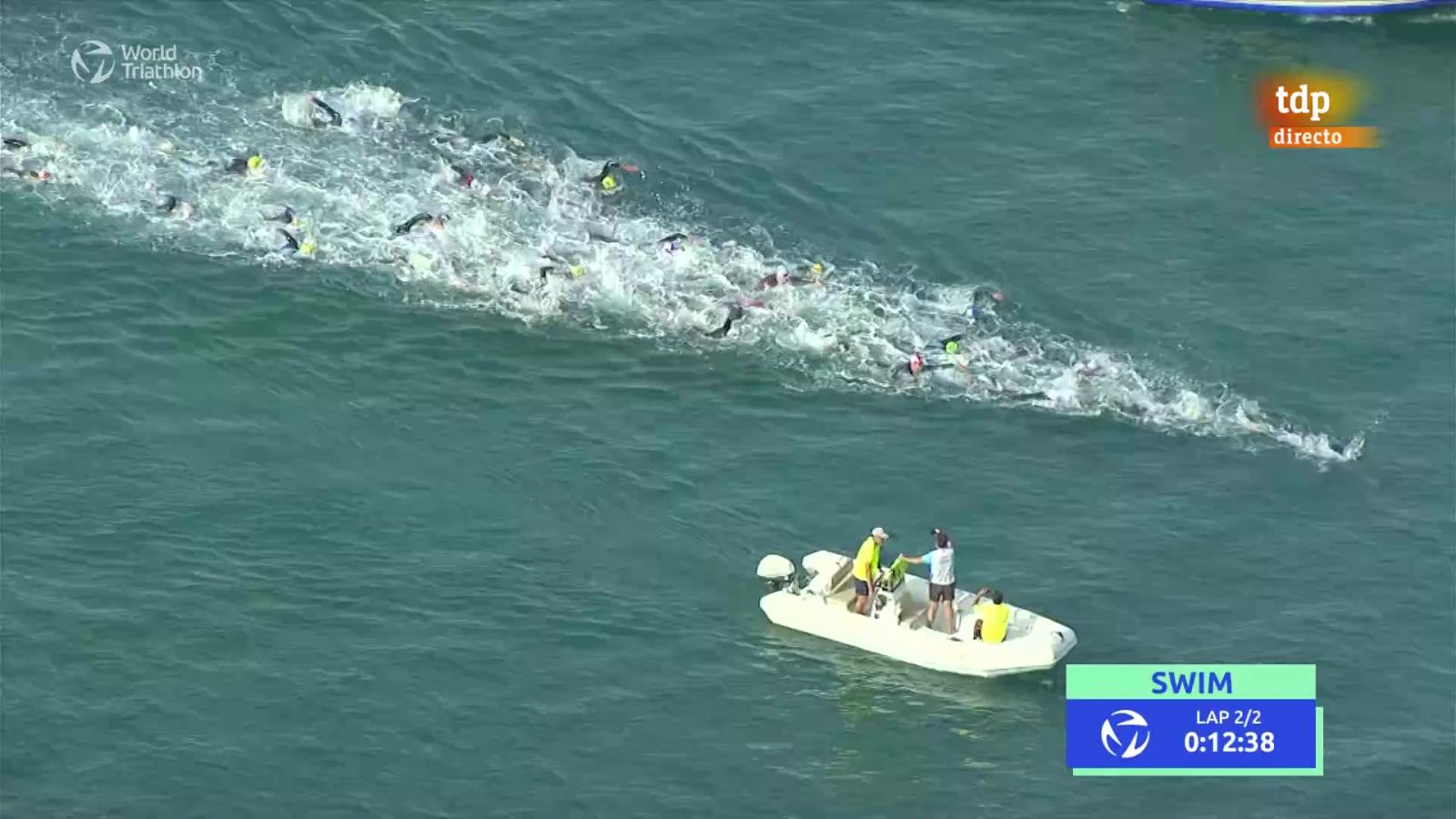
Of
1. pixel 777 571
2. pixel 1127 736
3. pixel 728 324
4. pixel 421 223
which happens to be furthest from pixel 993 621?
pixel 421 223

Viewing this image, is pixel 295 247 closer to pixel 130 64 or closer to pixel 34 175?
pixel 34 175

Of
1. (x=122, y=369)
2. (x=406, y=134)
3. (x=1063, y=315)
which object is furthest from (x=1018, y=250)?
(x=122, y=369)

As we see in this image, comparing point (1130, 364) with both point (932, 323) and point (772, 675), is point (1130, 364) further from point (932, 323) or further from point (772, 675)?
point (772, 675)

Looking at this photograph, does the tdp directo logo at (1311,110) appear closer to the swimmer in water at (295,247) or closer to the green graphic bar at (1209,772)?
the green graphic bar at (1209,772)

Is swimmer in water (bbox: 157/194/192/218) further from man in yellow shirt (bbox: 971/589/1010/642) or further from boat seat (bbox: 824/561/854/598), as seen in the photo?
man in yellow shirt (bbox: 971/589/1010/642)

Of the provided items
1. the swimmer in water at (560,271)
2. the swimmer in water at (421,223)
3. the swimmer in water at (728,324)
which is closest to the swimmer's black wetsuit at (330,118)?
the swimmer in water at (421,223)
